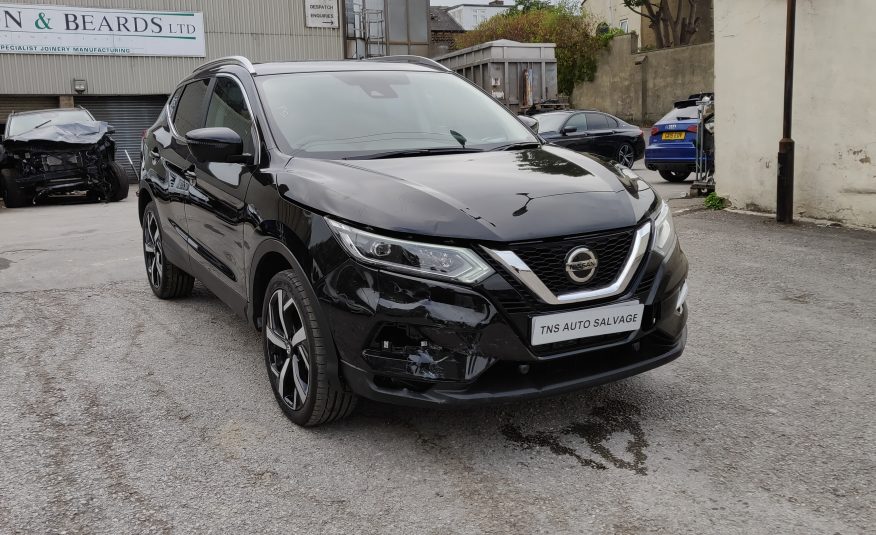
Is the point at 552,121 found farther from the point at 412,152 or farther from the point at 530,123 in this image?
the point at 412,152

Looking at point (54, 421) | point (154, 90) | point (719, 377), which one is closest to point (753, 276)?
point (719, 377)

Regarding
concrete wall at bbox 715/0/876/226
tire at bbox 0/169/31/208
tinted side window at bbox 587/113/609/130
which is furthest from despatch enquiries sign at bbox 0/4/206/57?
concrete wall at bbox 715/0/876/226

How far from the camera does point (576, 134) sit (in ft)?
54.6

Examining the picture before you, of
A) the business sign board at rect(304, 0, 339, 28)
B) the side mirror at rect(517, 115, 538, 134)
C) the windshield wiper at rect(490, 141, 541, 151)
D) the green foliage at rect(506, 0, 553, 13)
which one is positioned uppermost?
the green foliage at rect(506, 0, 553, 13)

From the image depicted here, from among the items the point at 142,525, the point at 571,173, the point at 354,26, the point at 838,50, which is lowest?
the point at 142,525

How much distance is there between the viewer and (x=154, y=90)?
24766mm

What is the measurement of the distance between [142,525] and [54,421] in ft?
4.09

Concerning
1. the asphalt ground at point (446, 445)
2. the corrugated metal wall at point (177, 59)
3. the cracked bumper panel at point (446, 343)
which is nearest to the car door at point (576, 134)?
the corrugated metal wall at point (177, 59)

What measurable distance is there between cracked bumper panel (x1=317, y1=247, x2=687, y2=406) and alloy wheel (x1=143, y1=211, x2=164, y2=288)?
315 cm

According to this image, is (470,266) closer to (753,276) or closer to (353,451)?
(353,451)

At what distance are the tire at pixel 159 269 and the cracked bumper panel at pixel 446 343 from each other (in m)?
3.06

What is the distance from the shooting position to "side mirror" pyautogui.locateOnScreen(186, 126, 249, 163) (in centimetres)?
395

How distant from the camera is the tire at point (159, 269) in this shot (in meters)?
5.88

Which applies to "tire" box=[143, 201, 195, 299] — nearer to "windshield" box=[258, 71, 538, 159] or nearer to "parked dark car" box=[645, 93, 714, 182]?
"windshield" box=[258, 71, 538, 159]
